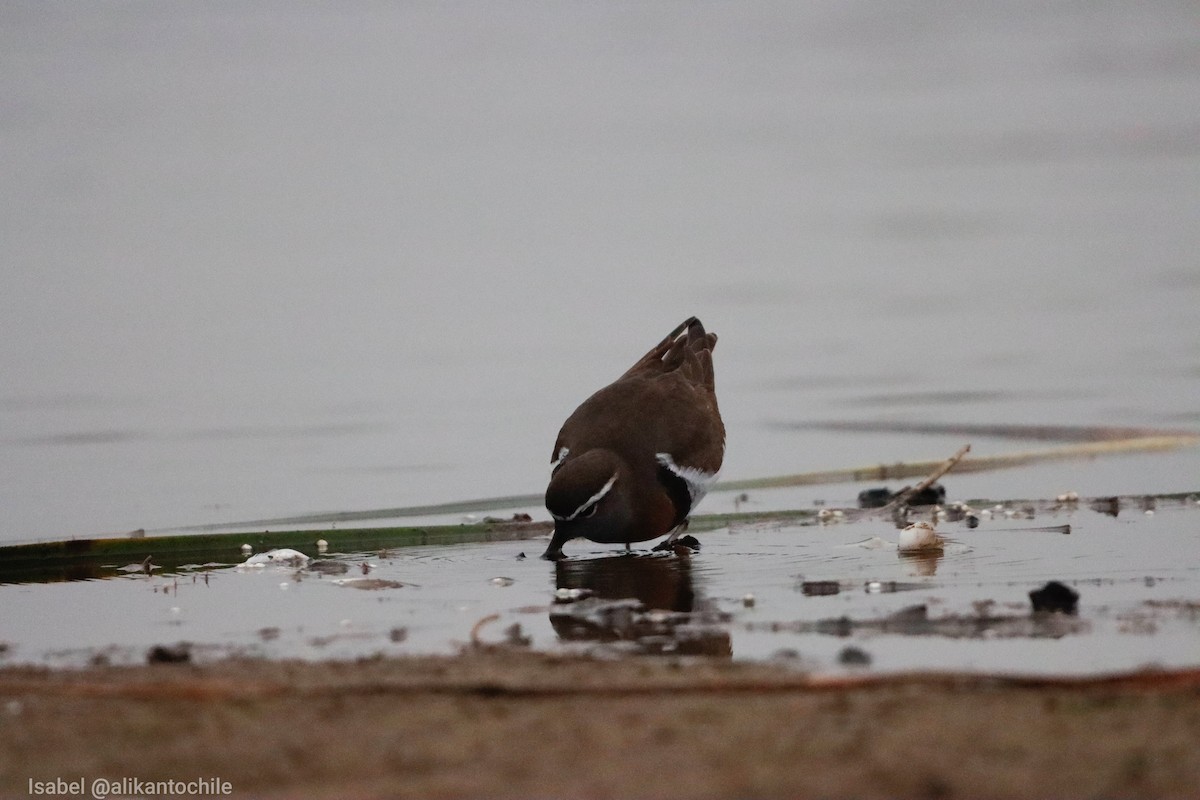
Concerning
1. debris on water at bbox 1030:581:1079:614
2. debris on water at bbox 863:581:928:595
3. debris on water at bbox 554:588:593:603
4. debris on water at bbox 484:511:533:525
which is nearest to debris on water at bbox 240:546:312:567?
debris on water at bbox 484:511:533:525

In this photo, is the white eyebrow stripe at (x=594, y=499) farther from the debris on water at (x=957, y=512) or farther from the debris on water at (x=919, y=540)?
the debris on water at (x=957, y=512)

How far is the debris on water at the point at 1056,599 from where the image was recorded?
4855mm

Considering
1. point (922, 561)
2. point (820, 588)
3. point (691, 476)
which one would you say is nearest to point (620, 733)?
point (820, 588)

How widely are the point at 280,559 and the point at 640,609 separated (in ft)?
6.46

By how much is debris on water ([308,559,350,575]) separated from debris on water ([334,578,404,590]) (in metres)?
0.30

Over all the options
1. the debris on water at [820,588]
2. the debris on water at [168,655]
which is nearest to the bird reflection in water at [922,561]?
the debris on water at [820,588]

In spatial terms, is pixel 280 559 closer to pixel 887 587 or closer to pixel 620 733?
pixel 887 587

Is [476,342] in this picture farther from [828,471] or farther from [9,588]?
[9,588]

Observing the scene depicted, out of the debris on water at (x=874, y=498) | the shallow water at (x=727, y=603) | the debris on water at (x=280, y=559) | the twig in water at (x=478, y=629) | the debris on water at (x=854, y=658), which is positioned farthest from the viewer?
the debris on water at (x=874, y=498)

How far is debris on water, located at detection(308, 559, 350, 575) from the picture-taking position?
21.1 feet

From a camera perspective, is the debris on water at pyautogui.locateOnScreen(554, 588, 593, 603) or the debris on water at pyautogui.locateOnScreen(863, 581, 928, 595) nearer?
the debris on water at pyautogui.locateOnScreen(863, 581, 928, 595)

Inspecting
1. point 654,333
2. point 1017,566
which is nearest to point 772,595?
point 1017,566

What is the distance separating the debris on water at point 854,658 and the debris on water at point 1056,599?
2.66 ft

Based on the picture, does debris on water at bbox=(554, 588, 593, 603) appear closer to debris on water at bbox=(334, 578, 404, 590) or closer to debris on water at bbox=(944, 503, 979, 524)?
debris on water at bbox=(334, 578, 404, 590)
